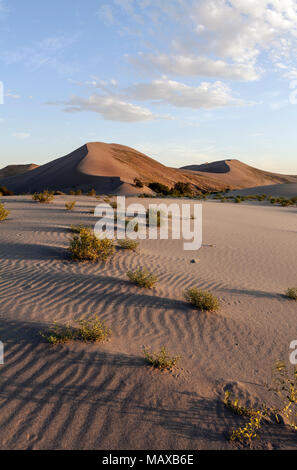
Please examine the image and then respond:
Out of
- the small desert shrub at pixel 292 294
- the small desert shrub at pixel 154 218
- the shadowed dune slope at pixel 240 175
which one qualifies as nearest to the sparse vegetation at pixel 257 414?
the small desert shrub at pixel 292 294

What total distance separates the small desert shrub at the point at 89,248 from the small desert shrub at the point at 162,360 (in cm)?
425

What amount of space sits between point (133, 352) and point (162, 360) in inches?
19.2

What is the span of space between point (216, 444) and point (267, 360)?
1685mm

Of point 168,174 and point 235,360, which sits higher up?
point 168,174

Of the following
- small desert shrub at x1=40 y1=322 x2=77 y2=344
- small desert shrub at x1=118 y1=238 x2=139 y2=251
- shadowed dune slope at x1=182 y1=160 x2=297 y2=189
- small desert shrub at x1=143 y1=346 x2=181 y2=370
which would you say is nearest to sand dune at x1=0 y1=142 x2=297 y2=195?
shadowed dune slope at x1=182 y1=160 x2=297 y2=189

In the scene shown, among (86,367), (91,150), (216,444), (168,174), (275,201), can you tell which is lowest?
(216,444)

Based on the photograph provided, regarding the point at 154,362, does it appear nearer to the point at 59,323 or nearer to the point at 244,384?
the point at 244,384

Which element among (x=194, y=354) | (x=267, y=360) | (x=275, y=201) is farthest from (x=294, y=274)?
(x=275, y=201)

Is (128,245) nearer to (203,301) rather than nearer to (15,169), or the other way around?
(203,301)

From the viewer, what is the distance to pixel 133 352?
12.6ft

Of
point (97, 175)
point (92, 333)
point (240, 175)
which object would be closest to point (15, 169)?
point (97, 175)

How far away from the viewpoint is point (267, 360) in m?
3.97

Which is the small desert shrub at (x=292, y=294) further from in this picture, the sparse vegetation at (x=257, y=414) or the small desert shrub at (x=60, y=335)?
the small desert shrub at (x=60, y=335)

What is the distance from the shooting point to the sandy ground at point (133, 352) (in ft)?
8.93
